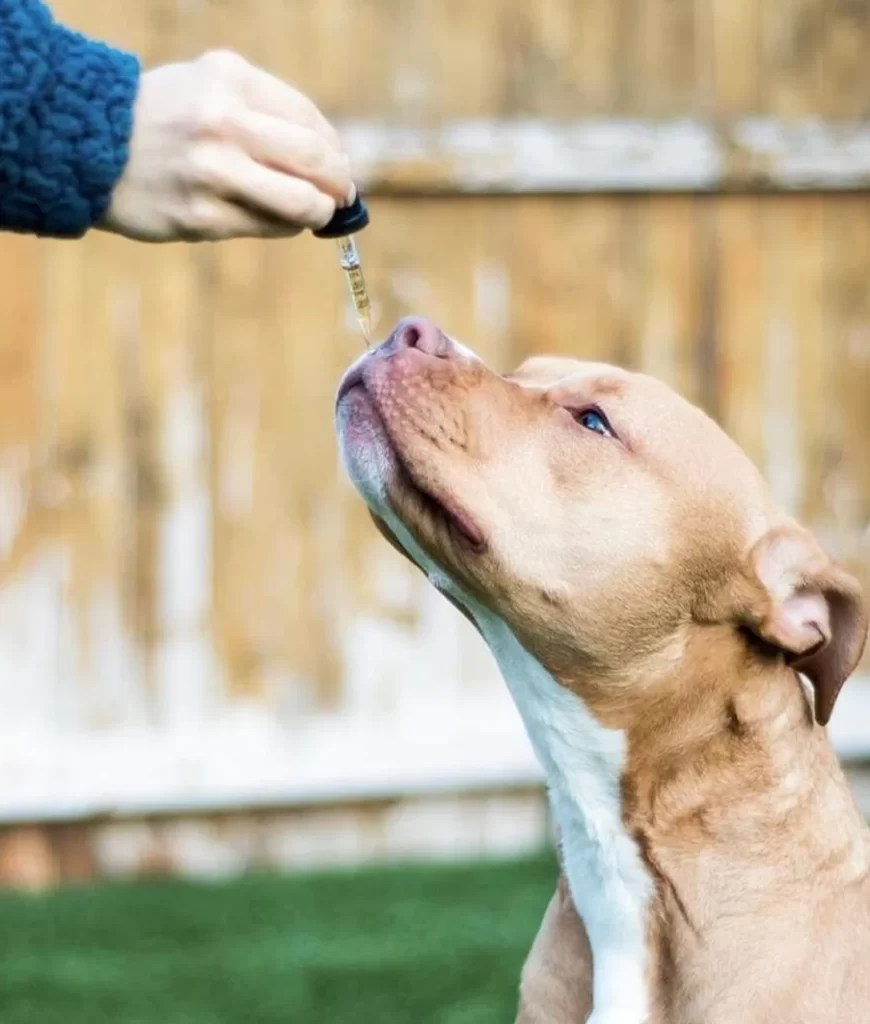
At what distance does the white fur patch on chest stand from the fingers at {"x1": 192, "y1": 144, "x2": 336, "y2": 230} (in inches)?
30.9

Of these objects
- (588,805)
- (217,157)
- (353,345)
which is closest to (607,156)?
(353,345)

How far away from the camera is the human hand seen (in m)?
2.33

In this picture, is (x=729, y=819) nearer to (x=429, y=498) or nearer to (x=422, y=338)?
(x=429, y=498)

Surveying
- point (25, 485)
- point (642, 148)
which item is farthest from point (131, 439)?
point (642, 148)

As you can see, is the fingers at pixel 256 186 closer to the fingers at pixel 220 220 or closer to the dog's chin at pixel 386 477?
the fingers at pixel 220 220

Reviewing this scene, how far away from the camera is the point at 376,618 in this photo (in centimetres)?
576

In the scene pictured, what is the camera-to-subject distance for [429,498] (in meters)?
3.12

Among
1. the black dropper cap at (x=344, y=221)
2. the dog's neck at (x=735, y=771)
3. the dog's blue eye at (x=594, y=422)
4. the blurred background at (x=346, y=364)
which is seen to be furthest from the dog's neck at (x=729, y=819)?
the blurred background at (x=346, y=364)

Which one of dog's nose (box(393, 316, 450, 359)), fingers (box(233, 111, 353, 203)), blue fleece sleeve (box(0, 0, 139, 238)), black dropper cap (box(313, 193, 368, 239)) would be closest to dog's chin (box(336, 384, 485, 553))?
dog's nose (box(393, 316, 450, 359))

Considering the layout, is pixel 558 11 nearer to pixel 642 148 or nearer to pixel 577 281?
pixel 642 148

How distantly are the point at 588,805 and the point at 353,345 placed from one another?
273 cm

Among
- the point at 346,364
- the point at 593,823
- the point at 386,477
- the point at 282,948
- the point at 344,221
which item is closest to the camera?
the point at 344,221

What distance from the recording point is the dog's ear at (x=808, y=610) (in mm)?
3148

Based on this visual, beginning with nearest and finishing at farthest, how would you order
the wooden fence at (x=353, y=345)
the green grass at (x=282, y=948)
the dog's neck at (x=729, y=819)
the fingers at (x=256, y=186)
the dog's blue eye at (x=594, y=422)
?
1. the fingers at (x=256, y=186)
2. the dog's neck at (x=729, y=819)
3. the dog's blue eye at (x=594, y=422)
4. the green grass at (x=282, y=948)
5. the wooden fence at (x=353, y=345)
